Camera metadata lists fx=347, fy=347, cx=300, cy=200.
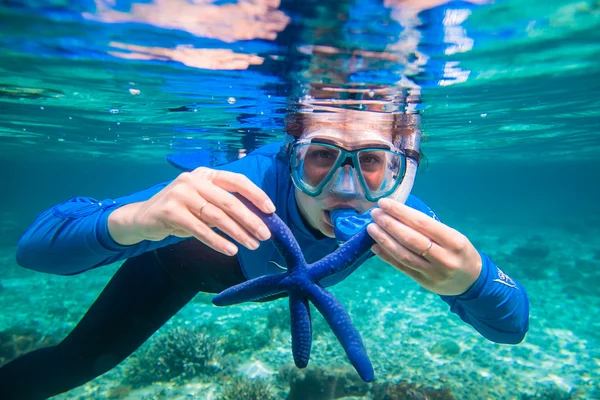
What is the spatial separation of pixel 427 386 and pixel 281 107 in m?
7.85

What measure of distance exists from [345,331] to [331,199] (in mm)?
1513

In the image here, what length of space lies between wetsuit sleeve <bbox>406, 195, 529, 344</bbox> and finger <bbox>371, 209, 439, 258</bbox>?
2.58 ft

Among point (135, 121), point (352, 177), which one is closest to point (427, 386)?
point (352, 177)

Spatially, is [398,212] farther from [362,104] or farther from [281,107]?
[281,107]

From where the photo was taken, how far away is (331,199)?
340cm

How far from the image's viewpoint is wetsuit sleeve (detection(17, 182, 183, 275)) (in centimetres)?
270

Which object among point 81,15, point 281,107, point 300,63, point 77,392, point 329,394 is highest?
point 81,15

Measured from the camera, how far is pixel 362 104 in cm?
864

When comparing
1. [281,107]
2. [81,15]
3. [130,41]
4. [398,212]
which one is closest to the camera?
[398,212]

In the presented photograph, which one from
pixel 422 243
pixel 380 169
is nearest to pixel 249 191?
pixel 422 243

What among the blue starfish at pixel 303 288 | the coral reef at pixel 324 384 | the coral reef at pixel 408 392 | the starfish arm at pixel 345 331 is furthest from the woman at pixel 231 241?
the coral reef at pixel 408 392

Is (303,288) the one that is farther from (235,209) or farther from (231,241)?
(231,241)

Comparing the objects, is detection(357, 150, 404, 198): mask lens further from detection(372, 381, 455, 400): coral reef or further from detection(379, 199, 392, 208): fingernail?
detection(372, 381, 455, 400): coral reef

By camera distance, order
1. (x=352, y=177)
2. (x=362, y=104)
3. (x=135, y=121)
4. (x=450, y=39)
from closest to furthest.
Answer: (x=352, y=177), (x=450, y=39), (x=362, y=104), (x=135, y=121)
